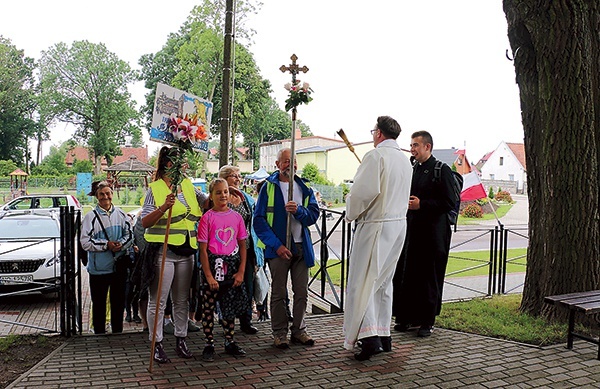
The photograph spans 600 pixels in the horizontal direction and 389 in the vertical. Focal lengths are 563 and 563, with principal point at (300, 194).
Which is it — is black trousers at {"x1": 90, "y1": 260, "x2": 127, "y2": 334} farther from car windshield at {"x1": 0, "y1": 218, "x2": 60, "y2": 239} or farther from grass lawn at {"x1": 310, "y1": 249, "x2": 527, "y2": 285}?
grass lawn at {"x1": 310, "y1": 249, "x2": 527, "y2": 285}

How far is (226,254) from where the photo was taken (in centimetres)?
536

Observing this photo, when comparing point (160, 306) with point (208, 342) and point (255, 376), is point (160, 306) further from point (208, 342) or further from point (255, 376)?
point (255, 376)

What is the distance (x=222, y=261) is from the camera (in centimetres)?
534

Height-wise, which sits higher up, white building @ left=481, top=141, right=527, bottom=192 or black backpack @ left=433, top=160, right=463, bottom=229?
white building @ left=481, top=141, right=527, bottom=192

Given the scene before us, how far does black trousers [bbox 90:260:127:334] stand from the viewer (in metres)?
6.14

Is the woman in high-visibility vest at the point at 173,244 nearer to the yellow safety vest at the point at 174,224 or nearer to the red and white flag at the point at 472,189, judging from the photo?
the yellow safety vest at the point at 174,224

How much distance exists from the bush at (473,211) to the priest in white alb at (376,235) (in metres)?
32.8

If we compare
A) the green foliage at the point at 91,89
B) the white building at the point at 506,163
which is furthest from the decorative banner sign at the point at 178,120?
the white building at the point at 506,163

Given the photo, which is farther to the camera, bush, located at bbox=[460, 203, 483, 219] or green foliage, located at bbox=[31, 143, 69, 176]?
green foliage, located at bbox=[31, 143, 69, 176]

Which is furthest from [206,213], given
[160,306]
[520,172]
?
[520,172]

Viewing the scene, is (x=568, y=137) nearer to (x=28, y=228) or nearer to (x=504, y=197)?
(x=28, y=228)

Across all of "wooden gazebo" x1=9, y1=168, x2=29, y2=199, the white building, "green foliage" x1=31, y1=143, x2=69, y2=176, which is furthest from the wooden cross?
the white building

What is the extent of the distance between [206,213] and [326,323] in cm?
221

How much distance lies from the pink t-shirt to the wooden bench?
316cm
